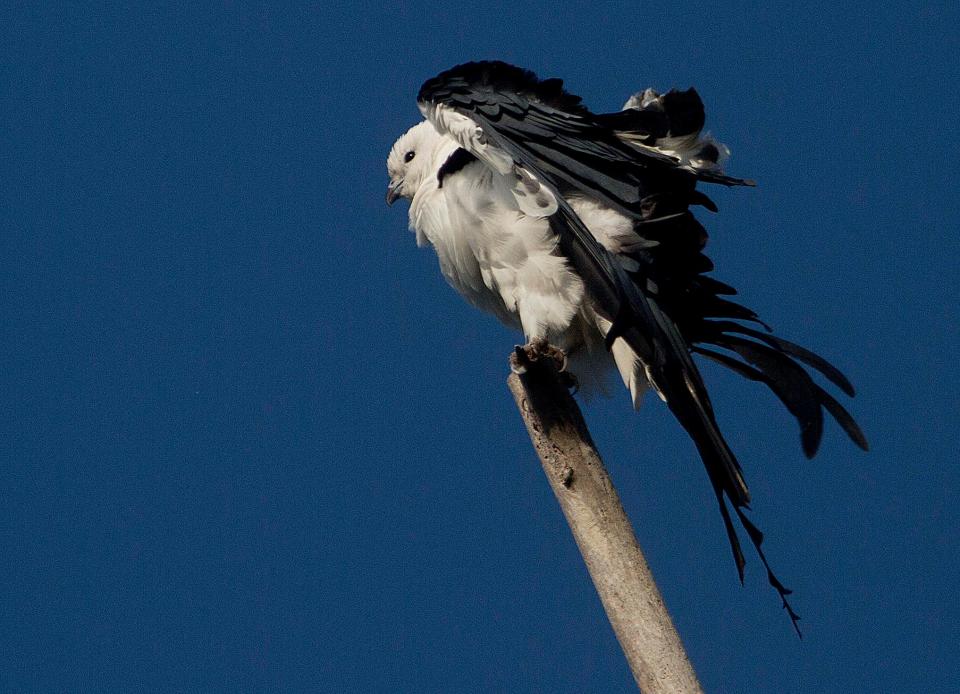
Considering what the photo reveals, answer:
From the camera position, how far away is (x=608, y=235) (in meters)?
2.46

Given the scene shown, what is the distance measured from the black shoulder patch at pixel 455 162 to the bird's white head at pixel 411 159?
0.50 ft

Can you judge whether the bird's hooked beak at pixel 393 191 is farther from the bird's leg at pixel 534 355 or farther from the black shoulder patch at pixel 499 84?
the bird's leg at pixel 534 355

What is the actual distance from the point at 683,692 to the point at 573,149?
999 mm

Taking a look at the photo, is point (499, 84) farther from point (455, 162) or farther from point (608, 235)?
point (608, 235)

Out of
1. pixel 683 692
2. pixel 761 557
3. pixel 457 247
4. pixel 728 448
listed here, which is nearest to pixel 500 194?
pixel 457 247

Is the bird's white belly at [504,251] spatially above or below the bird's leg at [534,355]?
above

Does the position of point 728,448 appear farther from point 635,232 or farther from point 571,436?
point 635,232

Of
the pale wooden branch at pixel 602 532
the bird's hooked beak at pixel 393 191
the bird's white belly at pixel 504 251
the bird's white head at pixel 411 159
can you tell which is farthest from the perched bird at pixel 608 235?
the bird's hooked beak at pixel 393 191

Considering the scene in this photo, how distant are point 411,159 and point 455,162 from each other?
1.13ft

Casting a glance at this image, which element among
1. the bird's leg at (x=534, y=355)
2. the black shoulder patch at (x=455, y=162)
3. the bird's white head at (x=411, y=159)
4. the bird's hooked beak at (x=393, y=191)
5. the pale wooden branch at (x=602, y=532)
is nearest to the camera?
the pale wooden branch at (x=602, y=532)

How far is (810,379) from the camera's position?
94.5 inches

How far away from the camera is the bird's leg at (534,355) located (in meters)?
2.27

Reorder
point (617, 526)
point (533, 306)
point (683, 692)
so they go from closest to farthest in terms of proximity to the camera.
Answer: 1. point (683, 692)
2. point (617, 526)
3. point (533, 306)

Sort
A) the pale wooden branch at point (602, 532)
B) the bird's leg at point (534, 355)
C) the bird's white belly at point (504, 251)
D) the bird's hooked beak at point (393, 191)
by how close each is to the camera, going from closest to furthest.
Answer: the pale wooden branch at point (602, 532)
the bird's leg at point (534, 355)
the bird's white belly at point (504, 251)
the bird's hooked beak at point (393, 191)
